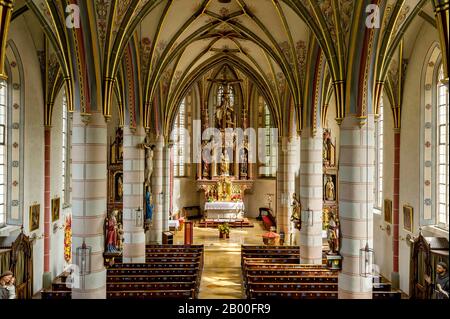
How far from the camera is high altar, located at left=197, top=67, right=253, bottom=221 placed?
29938mm

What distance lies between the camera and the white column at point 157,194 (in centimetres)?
1978

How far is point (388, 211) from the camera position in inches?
632

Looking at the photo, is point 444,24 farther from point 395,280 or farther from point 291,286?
point 395,280

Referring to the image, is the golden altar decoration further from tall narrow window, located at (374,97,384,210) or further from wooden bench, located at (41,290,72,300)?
wooden bench, located at (41,290,72,300)

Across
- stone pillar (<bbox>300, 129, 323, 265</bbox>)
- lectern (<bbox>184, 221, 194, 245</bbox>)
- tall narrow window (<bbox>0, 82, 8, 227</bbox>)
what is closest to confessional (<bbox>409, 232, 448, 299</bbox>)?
stone pillar (<bbox>300, 129, 323, 265</bbox>)

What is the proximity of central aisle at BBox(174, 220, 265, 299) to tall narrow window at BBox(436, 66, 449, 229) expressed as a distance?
298 inches

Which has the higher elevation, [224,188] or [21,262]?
[224,188]

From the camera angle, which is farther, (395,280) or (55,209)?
(55,209)

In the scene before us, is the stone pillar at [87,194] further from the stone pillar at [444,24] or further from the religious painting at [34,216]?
the stone pillar at [444,24]

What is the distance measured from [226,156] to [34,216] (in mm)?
17890

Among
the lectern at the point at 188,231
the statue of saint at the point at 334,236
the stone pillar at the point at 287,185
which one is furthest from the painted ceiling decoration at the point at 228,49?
the lectern at the point at 188,231

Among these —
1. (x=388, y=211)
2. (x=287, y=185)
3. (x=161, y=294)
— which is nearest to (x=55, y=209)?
(x=161, y=294)
